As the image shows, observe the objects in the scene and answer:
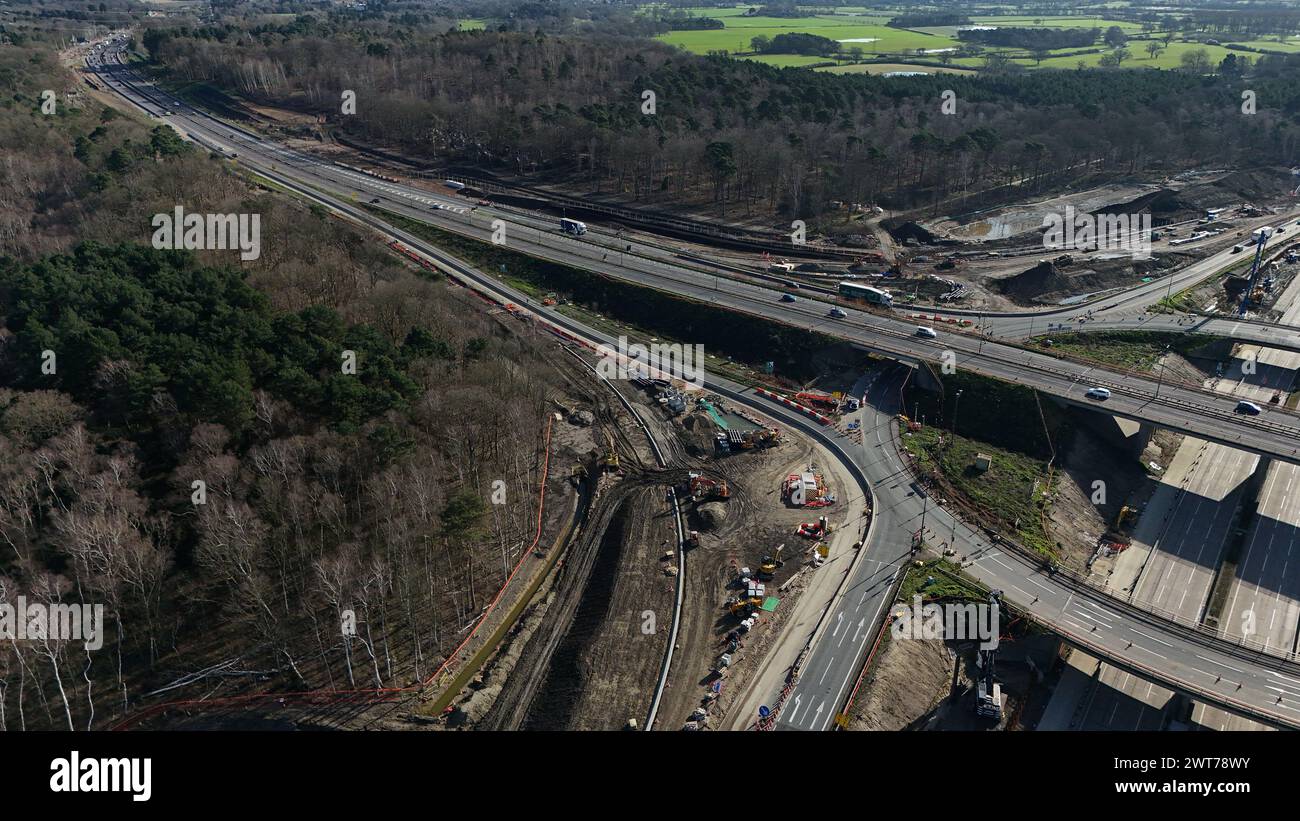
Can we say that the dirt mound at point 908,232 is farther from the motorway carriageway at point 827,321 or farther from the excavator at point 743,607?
the excavator at point 743,607

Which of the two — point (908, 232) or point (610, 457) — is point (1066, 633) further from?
point (908, 232)

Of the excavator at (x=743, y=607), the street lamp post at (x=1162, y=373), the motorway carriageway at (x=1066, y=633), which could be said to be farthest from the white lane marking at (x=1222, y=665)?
the street lamp post at (x=1162, y=373)

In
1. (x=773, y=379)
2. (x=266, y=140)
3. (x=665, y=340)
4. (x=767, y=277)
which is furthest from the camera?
(x=266, y=140)

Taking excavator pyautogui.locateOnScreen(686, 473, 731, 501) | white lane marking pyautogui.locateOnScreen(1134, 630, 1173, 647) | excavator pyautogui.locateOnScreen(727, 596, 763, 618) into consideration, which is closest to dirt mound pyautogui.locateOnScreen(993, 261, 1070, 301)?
excavator pyautogui.locateOnScreen(686, 473, 731, 501)

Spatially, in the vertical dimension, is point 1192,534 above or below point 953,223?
below

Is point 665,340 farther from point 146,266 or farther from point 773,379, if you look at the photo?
point 146,266

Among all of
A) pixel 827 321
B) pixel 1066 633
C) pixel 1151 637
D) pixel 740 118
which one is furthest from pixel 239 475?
pixel 740 118

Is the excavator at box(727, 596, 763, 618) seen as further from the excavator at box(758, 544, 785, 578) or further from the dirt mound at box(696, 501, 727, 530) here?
the dirt mound at box(696, 501, 727, 530)
